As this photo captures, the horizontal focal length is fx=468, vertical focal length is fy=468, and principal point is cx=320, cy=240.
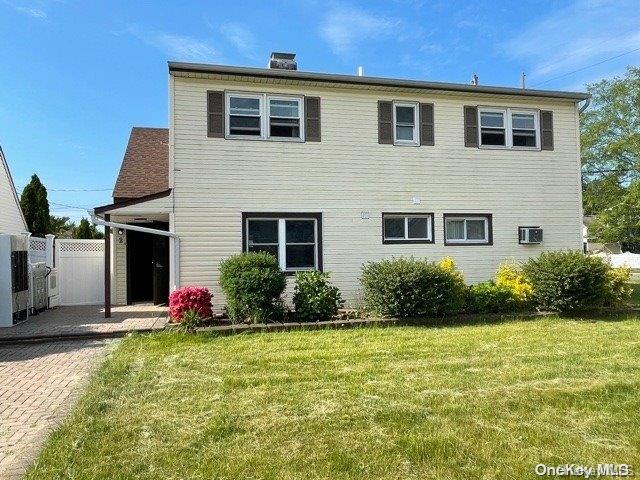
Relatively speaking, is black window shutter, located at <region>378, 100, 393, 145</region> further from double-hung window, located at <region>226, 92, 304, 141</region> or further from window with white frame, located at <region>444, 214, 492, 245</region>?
window with white frame, located at <region>444, 214, 492, 245</region>

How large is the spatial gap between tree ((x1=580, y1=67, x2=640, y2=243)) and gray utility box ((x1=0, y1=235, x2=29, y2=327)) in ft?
119

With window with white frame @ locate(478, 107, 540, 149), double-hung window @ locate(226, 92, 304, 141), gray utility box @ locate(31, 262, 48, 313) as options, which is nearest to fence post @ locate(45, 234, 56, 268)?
gray utility box @ locate(31, 262, 48, 313)

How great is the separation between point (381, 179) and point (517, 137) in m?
4.25

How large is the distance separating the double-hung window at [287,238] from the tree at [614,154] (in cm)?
3048

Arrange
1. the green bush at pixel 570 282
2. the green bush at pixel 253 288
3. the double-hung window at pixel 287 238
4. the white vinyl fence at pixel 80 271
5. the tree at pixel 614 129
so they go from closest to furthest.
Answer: the green bush at pixel 253 288 < the green bush at pixel 570 282 < the double-hung window at pixel 287 238 < the white vinyl fence at pixel 80 271 < the tree at pixel 614 129

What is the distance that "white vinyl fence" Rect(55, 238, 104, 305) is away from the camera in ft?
44.5

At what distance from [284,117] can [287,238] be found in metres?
2.99

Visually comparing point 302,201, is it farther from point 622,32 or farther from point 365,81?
point 622,32

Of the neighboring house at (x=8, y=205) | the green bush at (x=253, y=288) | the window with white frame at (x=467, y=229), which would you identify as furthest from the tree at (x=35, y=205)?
the window with white frame at (x=467, y=229)

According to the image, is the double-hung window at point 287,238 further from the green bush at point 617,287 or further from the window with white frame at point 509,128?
the green bush at point 617,287

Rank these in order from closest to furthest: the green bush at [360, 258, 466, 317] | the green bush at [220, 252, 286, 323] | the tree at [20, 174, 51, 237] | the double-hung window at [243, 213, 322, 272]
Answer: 1. the green bush at [220, 252, 286, 323]
2. the green bush at [360, 258, 466, 317]
3. the double-hung window at [243, 213, 322, 272]
4. the tree at [20, 174, 51, 237]

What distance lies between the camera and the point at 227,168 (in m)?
11.2

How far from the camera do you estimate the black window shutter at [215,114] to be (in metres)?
11.0

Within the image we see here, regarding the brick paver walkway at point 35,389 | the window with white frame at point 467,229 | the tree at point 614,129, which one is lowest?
the brick paver walkway at point 35,389
